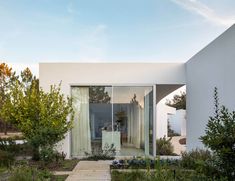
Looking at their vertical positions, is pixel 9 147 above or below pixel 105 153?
above

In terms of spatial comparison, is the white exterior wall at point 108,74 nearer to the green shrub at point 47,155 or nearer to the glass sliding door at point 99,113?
the glass sliding door at point 99,113

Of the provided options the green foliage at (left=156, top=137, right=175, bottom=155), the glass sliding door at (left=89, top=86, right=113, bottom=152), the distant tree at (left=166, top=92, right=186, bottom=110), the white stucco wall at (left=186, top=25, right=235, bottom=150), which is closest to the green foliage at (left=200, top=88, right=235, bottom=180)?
the white stucco wall at (left=186, top=25, right=235, bottom=150)

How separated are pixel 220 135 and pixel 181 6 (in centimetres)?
723

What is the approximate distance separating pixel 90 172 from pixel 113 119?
3405 millimetres

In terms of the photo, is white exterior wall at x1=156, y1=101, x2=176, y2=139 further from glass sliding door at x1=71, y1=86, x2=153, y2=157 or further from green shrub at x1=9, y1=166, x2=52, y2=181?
green shrub at x1=9, y1=166, x2=52, y2=181

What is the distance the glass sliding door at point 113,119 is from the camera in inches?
444

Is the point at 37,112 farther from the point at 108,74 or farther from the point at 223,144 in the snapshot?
the point at 223,144

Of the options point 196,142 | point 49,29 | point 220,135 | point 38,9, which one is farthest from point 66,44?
point 220,135

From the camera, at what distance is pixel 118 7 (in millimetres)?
11180

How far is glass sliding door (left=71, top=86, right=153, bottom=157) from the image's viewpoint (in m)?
11.3

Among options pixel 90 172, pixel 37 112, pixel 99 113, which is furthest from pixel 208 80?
pixel 37 112

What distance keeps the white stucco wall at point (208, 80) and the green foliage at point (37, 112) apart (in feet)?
14.2

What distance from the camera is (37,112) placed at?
10539 millimetres

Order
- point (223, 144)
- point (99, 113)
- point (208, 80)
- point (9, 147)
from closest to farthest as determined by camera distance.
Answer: point (223, 144)
point (208, 80)
point (99, 113)
point (9, 147)
